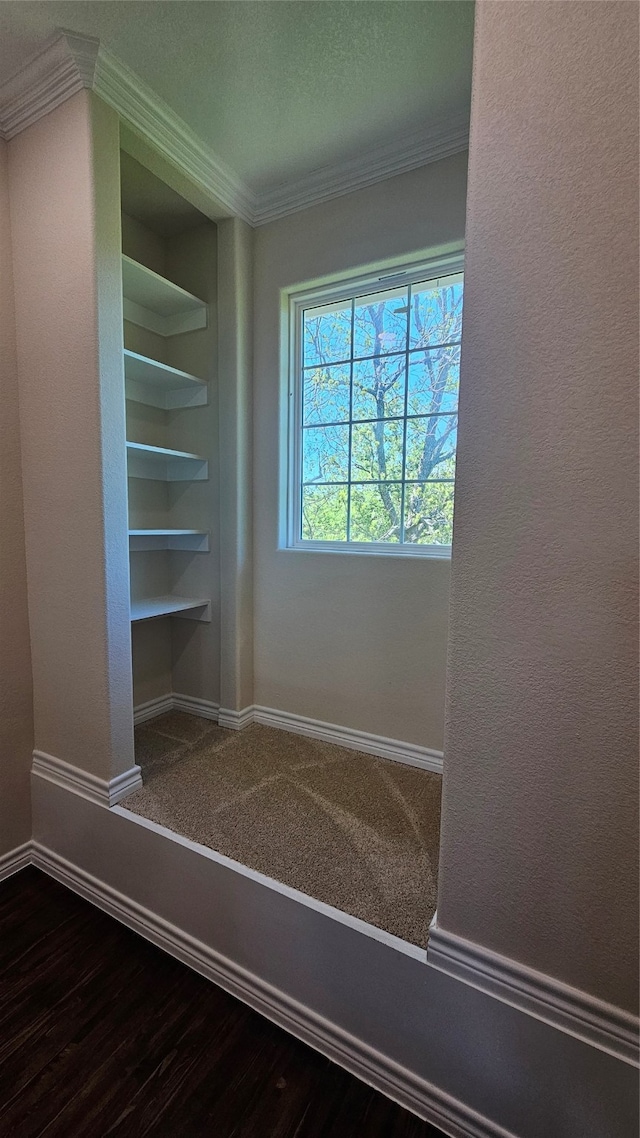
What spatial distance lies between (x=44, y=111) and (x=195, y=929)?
2.57 m

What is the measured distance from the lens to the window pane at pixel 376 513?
1962 mm

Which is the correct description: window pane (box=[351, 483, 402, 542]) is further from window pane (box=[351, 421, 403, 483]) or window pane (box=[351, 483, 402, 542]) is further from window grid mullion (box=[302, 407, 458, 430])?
window grid mullion (box=[302, 407, 458, 430])

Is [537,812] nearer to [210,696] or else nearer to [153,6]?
[210,696]

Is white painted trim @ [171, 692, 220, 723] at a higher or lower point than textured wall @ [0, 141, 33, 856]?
lower

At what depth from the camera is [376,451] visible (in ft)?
6.50

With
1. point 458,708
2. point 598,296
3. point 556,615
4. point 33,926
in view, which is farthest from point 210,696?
point 598,296

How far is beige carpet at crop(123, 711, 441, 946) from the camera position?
4.02ft

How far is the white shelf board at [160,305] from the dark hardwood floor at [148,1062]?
240 cm

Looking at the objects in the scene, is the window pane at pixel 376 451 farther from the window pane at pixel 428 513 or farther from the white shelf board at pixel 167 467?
the white shelf board at pixel 167 467

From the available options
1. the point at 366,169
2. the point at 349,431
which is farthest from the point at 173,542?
the point at 366,169

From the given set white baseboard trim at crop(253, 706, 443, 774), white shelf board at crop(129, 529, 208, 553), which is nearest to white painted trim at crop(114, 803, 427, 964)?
white baseboard trim at crop(253, 706, 443, 774)

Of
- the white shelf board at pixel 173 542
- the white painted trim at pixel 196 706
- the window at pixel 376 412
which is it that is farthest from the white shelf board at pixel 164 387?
the white painted trim at pixel 196 706

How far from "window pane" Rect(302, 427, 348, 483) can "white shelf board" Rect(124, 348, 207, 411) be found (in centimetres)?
55

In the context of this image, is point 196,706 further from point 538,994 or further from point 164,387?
point 538,994
